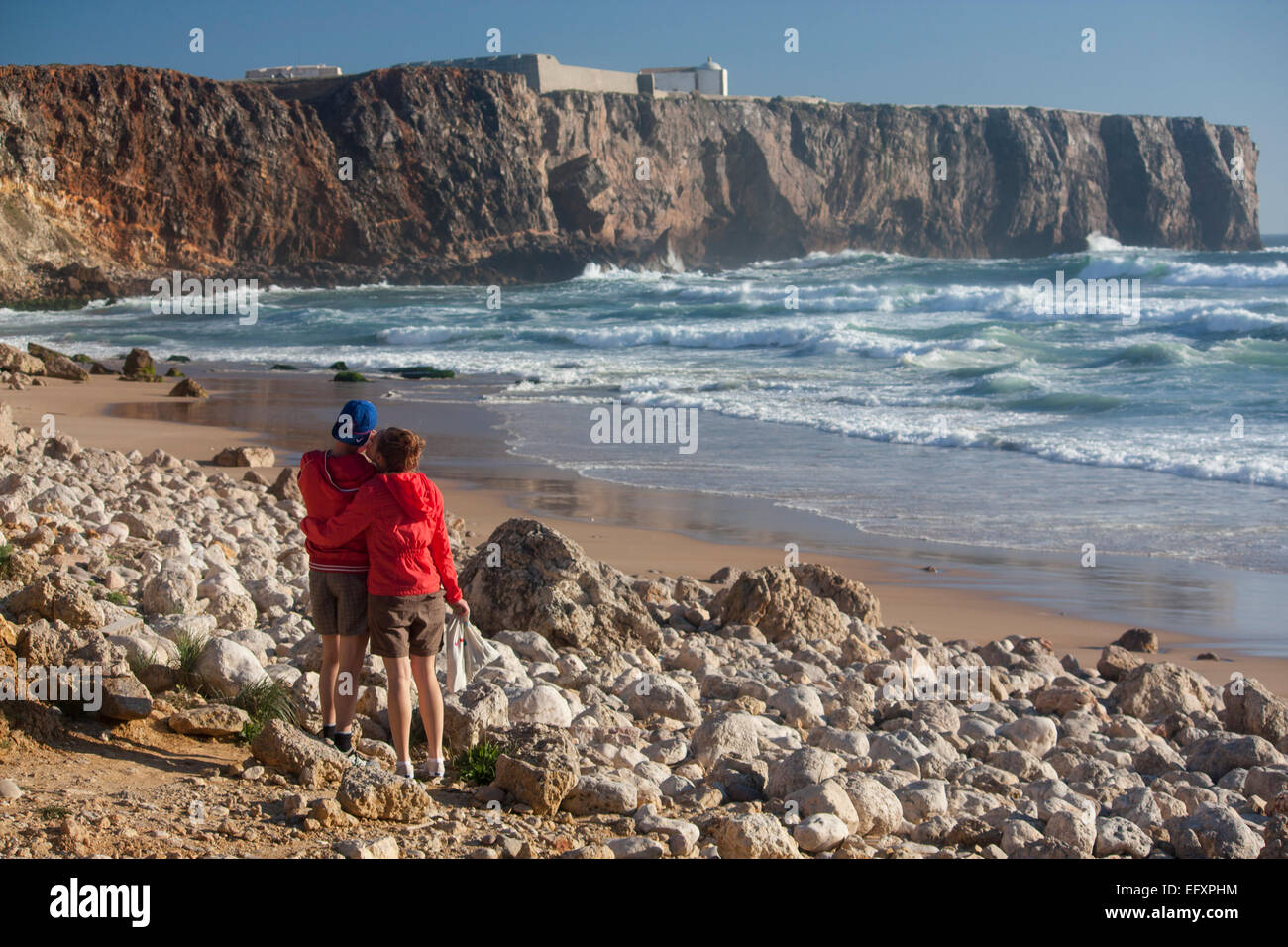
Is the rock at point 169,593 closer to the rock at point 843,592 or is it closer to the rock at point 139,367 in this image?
the rock at point 843,592

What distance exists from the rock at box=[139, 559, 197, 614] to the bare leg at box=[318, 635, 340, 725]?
1.52 meters

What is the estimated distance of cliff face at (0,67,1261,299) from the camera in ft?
175

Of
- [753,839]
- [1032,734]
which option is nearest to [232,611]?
[753,839]

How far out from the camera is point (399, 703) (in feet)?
12.3

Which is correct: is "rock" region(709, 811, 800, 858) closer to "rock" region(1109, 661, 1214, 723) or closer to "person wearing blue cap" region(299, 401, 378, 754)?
"person wearing blue cap" region(299, 401, 378, 754)

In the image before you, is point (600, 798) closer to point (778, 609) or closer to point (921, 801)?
point (921, 801)

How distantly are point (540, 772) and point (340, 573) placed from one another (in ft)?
3.07

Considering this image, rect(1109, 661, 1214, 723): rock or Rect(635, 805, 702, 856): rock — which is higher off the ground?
Rect(635, 805, 702, 856): rock

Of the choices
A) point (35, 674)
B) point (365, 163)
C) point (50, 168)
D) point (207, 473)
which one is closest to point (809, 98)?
point (365, 163)

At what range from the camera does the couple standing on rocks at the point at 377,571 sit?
3.77 m

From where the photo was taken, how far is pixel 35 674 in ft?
12.6

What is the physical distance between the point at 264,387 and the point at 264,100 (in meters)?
45.5

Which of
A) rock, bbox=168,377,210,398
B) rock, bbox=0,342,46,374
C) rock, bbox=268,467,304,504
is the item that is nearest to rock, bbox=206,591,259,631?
rock, bbox=268,467,304,504

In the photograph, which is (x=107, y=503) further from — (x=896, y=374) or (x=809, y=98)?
(x=809, y=98)
